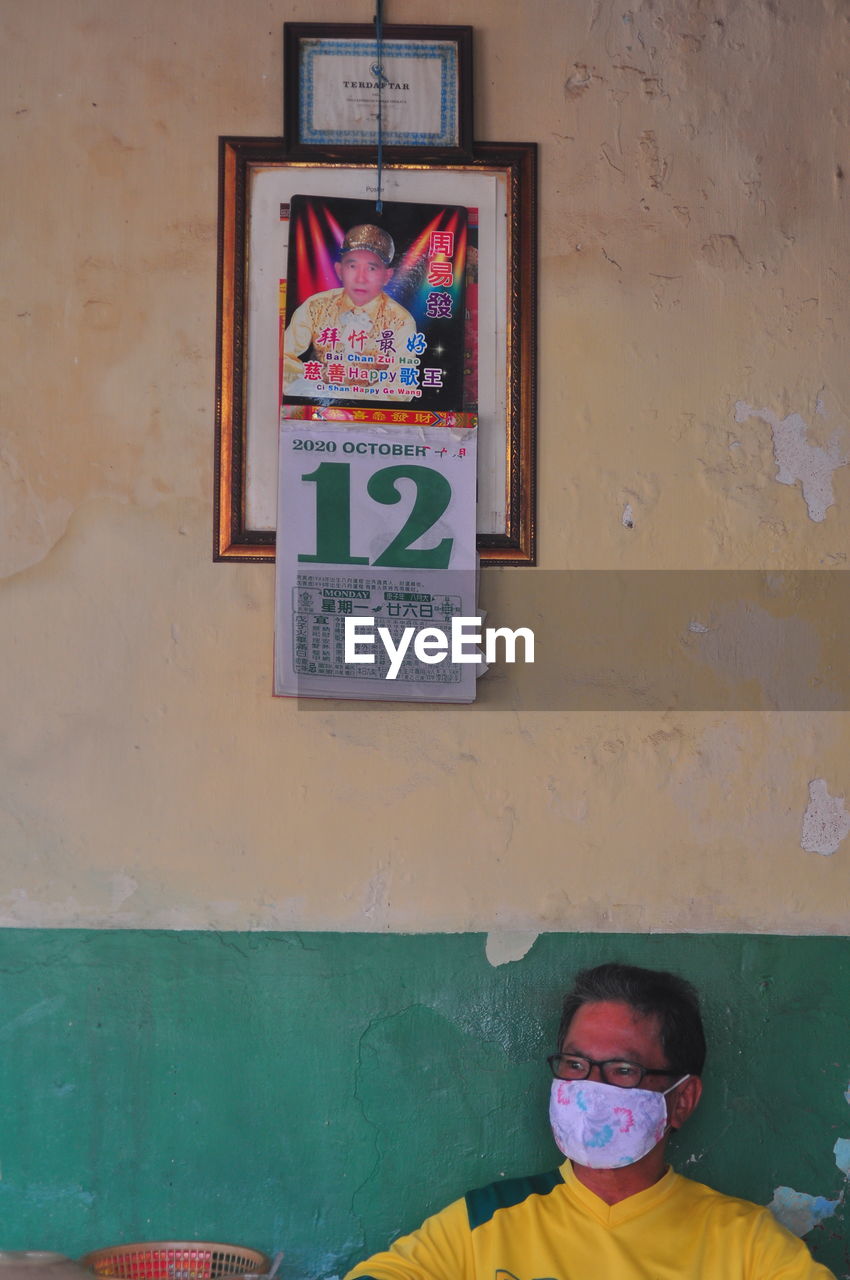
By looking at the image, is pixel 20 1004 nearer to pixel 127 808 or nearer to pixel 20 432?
pixel 127 808

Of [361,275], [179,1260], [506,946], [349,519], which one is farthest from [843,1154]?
[361,275]

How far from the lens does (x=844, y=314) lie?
2.32 meters

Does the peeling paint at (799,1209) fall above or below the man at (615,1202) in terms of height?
below

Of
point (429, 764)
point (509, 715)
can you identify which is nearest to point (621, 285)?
point (509, 715)

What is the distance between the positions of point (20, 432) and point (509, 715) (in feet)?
3.65

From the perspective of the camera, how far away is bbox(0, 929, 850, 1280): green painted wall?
7.02 feet

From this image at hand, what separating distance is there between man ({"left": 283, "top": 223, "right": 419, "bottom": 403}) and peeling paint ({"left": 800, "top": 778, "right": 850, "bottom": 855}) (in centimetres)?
112

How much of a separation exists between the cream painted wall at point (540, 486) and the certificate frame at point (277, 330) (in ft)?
0.15

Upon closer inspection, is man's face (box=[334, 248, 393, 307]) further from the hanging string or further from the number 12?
the number 12

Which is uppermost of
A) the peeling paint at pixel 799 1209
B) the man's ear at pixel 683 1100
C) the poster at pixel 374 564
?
the poster at pixel 374 564

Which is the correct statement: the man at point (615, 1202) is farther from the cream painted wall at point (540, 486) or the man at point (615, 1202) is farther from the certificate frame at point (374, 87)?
the certificate frame at point (374, 87)

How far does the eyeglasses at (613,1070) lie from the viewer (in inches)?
76.1

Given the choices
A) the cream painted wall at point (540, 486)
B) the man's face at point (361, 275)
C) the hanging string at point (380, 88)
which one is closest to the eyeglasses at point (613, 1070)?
the cream painted wall at point (540, 486)

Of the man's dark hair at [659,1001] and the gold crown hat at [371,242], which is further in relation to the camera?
the gold crown hat at [371,242]
